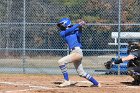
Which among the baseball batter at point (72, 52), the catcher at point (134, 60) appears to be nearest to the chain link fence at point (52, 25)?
the catcher at point (134, 60)

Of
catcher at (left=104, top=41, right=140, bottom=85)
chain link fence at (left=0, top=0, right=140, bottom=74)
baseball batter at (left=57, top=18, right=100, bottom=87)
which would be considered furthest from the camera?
chain link fence at (left=0, top=0, right=140, bottom=74)

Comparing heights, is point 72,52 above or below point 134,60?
above

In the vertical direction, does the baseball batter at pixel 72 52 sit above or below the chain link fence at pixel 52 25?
below

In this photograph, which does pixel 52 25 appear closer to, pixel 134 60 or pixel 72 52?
pixel 72 52

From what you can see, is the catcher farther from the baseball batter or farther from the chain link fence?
the chain link fence

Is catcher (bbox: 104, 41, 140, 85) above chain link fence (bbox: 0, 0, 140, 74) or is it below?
below

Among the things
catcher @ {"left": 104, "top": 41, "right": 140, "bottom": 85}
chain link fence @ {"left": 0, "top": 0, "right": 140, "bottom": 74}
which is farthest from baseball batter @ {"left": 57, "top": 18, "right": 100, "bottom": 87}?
chain link fence @ {"left": 0, "top": 0, "right": 140, "bottom": 74}

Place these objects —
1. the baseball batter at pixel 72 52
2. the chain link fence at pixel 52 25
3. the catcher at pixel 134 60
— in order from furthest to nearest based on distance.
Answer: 1. the chain link fence at pixel 52 25
2. the baseball batter at pixel 72 52
3. the catcher at pixel 134 60

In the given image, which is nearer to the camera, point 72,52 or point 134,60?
point 72,52

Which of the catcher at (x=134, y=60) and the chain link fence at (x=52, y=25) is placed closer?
the catcher at (x=134, y=60)

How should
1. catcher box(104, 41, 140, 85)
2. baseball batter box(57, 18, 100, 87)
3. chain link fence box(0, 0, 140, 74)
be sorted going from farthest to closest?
chain link fence box(0, 0, 140, 74)
baseball batter box(57, 18, 100, 87)
catcher box(104, 41, 140, 85)

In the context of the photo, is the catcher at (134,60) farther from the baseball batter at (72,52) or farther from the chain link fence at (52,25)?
the chain link fence at (52,25)

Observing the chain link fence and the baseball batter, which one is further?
the chain link fence

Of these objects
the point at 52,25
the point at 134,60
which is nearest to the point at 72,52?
the point at 134,60
